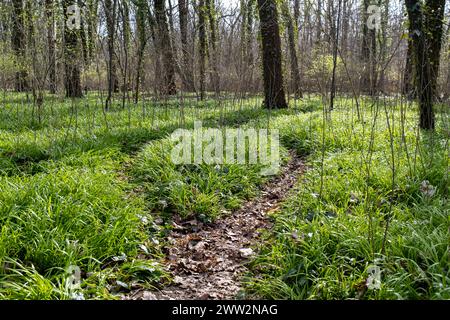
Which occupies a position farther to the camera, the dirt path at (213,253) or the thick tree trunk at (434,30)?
the thick tree trunk at (434,30)

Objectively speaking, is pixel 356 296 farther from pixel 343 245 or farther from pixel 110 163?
pixel 110 163

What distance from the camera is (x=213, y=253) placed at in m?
2.83

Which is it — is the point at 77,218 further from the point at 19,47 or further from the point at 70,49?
the point at 19,47

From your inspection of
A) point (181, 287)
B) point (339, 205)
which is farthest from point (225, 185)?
point (181, 287)

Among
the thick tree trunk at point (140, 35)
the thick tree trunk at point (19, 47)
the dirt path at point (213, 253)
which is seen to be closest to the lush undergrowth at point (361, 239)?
the dirt path at point (213, 253)

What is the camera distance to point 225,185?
3943 mm

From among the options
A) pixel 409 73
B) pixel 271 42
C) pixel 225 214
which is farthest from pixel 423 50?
pixel 271 42

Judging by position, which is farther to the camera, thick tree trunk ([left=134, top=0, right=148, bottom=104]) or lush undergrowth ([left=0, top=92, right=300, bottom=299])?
thick tree trunk ([left=134, top=0, right=148, bottom=104])

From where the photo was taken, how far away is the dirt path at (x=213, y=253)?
90.3 inches

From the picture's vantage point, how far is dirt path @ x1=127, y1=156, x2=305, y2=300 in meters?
2.29

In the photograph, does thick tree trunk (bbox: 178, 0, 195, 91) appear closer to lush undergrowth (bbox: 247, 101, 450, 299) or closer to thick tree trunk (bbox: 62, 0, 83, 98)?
thick tree trunk (bbox: 62, 0, 83, 98)

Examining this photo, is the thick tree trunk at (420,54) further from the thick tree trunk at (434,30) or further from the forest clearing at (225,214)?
the thick tree trunk at (434,30)

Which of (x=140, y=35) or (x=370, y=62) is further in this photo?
(x=140, y=35)

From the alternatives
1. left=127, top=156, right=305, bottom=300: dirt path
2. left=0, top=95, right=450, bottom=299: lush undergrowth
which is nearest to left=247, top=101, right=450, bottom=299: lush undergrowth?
left=0, top=95, right=450, bottom=299: lush undergrowth
